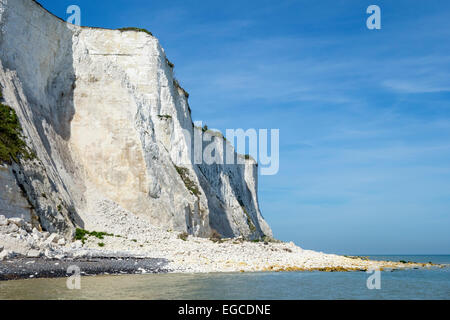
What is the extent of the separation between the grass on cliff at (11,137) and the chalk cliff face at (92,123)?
53 cm

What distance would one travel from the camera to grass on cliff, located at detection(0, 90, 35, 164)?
21.4 m

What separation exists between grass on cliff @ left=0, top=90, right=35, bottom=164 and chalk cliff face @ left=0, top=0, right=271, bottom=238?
528mm

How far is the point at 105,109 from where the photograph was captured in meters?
31.4

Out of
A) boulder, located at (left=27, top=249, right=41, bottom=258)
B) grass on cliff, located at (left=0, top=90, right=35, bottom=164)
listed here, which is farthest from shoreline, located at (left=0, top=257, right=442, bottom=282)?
grass on cliff, located at (left=0, top=90, right=35, bottom=164)

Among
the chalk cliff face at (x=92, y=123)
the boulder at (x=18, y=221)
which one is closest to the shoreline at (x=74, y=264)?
the boulder at (x=18, y=221)

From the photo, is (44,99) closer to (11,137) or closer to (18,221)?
(11,137)

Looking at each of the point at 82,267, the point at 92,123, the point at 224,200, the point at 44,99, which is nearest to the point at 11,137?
the point at 44,99

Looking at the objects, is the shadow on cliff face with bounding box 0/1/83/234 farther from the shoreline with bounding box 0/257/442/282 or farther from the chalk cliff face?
the shoreline with bounding box 0/257/442/282

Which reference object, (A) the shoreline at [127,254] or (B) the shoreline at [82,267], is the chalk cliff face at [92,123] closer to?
(A) the shoreline at [127,254]

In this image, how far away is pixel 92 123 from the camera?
30922 mm

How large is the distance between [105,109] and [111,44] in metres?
6.74

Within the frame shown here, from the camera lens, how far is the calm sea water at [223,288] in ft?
41.6

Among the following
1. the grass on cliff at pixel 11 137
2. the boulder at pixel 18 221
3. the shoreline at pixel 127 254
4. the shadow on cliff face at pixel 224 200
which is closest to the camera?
the shoreline at pixel 127 254

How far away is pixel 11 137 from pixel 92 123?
8500 millimetres
